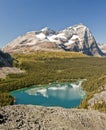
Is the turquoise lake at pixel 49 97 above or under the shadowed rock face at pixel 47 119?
under

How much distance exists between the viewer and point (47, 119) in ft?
153

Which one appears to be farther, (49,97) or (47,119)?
(49,97)

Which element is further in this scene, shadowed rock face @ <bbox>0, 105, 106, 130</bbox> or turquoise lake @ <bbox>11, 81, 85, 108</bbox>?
turquoise lake @ <bbox>11, 81, 85, 108</bbox>

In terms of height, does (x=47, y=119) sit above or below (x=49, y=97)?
above

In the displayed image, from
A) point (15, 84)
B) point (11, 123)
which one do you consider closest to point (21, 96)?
point (15, 84)

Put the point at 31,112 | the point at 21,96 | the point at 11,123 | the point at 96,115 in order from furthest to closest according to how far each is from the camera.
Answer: the point at 21,96 < the point at 96,115 < the point at 31,112 < the point at 11,123

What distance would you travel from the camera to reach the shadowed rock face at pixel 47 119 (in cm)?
4188

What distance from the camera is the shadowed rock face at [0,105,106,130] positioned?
137ft

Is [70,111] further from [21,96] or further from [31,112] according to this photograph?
[21,96]

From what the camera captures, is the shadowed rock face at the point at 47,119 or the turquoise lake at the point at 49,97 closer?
the shadowed rock face at the point at 47,119

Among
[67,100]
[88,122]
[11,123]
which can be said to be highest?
[11,123]

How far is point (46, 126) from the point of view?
44.0 metres

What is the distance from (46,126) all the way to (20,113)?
5.92 metres

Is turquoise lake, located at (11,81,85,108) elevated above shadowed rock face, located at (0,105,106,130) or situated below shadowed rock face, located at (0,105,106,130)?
below
